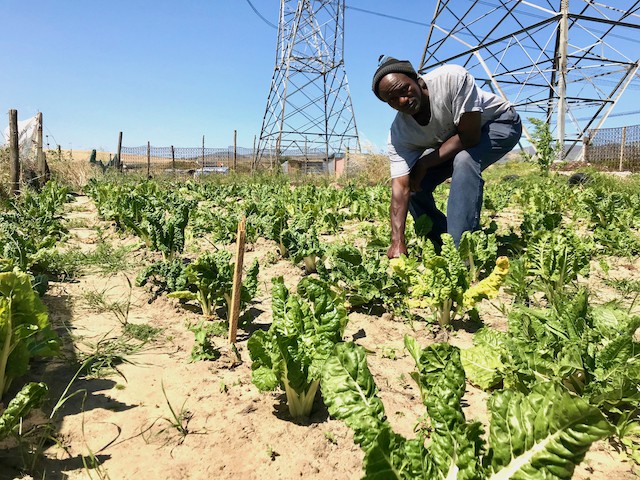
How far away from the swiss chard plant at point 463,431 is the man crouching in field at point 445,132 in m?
2.30

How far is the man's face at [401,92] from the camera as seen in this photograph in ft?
11.3

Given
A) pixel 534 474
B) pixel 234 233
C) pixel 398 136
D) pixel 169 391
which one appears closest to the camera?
pixel 534 474

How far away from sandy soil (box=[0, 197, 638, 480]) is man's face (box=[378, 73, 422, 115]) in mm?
1770

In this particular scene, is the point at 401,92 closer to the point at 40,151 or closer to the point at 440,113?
the point at 440,113

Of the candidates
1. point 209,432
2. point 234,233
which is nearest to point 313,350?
point 209,432

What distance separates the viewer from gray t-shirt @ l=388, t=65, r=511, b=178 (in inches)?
142

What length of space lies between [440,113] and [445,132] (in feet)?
0.86

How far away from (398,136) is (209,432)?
3130 millimetres

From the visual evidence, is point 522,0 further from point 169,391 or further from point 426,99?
point 169,391

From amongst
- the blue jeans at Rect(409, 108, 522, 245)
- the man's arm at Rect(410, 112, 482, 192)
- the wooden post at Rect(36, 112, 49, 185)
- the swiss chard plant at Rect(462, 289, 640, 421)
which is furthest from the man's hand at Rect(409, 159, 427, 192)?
the wooden post at Rect(36, 112, 49, 185)

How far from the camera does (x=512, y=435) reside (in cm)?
127

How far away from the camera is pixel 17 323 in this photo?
203cm

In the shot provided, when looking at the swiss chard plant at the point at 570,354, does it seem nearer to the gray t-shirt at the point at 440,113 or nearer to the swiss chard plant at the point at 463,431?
the swiss chard plant at the point at 463,431

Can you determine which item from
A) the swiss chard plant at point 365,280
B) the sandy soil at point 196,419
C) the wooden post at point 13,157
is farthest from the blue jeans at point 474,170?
the wooden post at point 13,157
